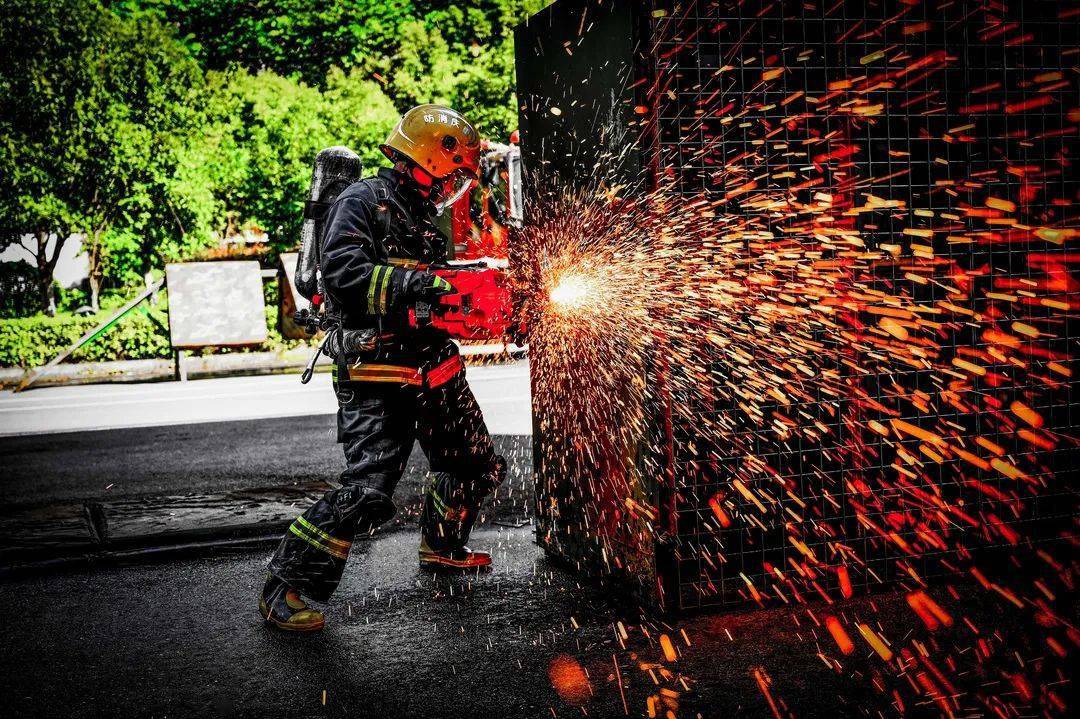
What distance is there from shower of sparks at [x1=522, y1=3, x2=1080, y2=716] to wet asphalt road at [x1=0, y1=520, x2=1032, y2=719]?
192 mm

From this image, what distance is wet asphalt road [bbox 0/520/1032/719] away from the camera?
315 cm

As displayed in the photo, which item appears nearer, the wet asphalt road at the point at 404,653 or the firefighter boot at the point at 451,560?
the wet asphalt road at the point at 404,653

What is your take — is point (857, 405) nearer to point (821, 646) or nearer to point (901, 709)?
point (821, 646)

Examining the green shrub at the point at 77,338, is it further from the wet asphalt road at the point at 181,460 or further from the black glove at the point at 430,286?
the black glove at the point at 430,286

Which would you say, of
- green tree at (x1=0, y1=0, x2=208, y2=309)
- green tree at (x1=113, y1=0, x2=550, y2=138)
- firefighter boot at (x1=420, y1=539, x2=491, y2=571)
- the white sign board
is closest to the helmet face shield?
firefighter boot at (x1=420, y1=539, x2=491, y2=571)

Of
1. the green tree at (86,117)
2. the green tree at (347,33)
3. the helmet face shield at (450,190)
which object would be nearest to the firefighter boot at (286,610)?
the helmet face shield at (450,190)

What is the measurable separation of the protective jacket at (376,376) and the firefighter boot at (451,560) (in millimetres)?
571

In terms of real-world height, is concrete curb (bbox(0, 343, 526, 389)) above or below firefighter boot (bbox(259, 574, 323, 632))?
above

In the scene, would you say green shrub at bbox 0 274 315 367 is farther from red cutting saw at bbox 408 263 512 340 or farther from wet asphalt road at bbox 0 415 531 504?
red cutting saw at bbox 408 263 512 340

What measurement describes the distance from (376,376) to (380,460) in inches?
13.9

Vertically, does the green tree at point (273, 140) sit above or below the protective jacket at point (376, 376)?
above

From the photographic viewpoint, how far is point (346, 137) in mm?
19281

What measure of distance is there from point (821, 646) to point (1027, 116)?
234 centimetres

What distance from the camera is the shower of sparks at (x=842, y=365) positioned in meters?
3.73
